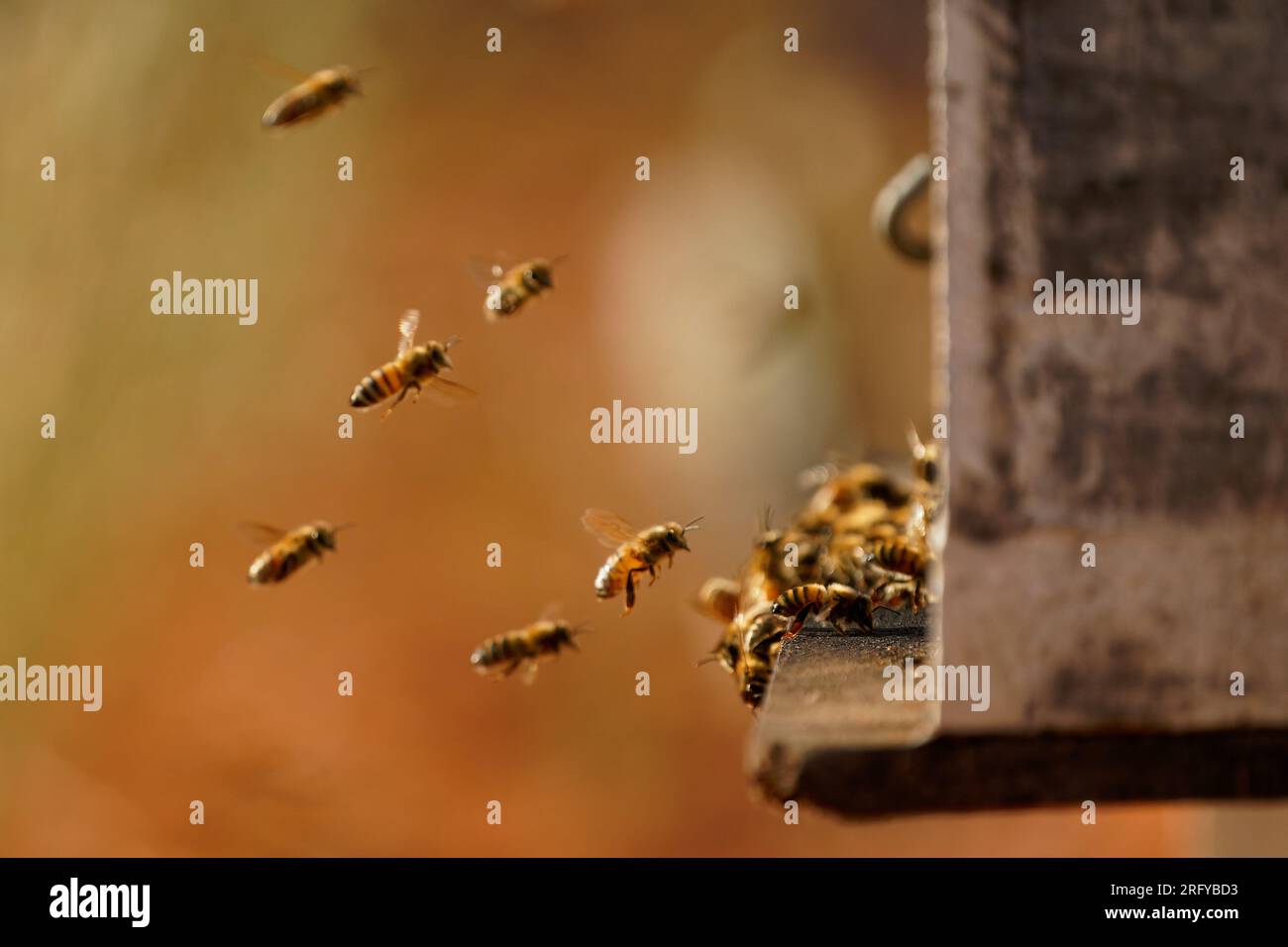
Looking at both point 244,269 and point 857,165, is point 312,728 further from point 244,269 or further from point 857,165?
point 857,165

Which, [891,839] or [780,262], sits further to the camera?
[780,262]

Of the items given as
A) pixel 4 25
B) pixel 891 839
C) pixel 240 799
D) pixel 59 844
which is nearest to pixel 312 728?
pixel 240 799

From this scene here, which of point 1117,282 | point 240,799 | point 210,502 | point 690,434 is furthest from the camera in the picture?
point 690,434

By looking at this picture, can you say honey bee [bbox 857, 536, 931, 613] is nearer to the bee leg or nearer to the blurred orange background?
the bee leg

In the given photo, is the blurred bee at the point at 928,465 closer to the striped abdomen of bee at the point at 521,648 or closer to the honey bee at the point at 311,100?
the striped abdomen of bee at the point at 521,648

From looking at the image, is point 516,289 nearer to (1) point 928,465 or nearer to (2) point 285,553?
(2) point 285,553

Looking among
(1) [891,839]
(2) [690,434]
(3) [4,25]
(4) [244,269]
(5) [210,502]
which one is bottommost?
(1) [891,839]
